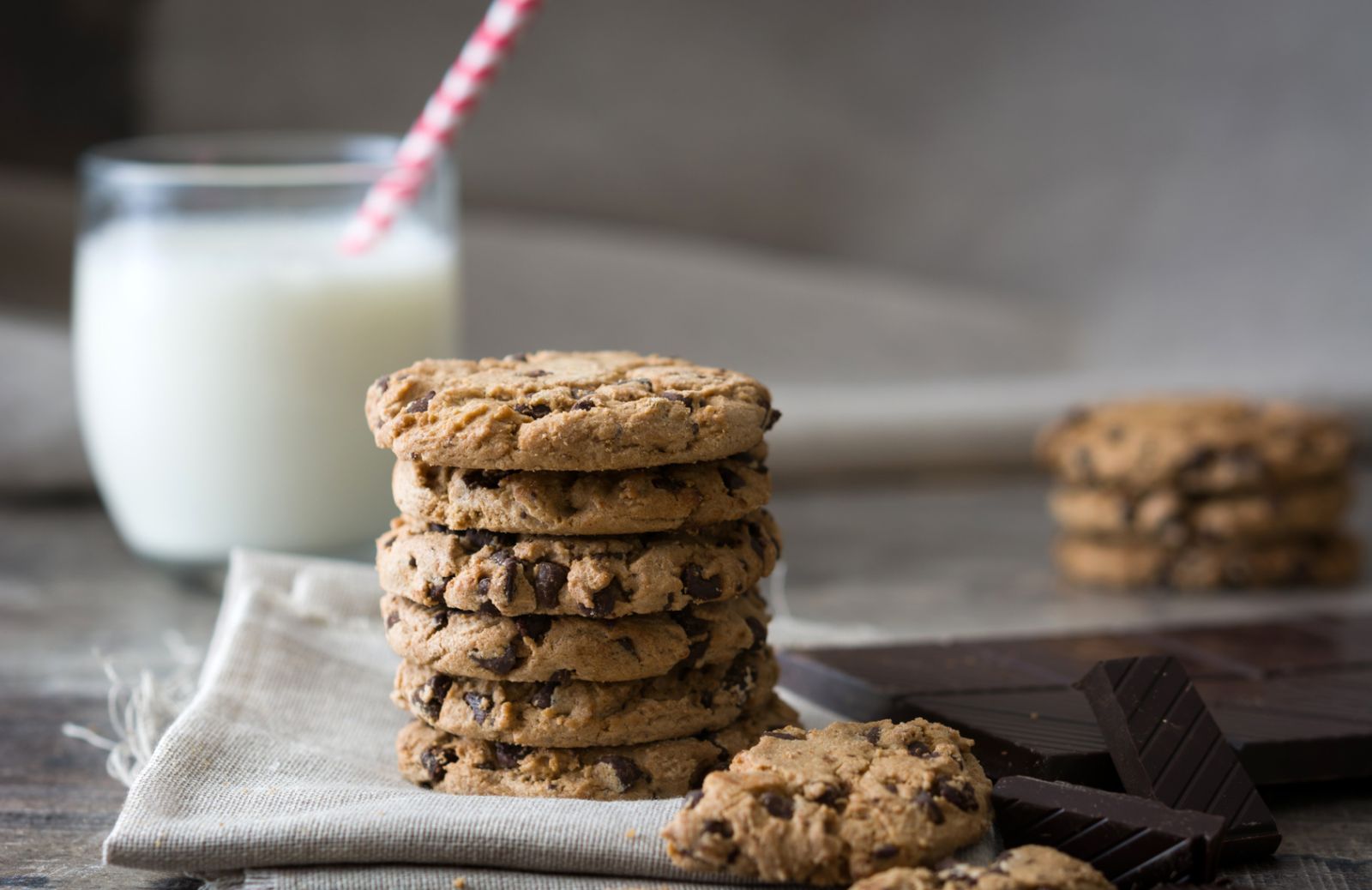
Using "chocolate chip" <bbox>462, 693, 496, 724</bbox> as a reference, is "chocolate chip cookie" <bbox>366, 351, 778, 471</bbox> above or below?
above

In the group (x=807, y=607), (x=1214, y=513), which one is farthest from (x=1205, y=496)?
(x=807, y=607)

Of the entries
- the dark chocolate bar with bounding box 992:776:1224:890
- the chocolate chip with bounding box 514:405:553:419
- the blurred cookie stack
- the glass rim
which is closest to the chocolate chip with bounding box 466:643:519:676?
the chocolate chip with bounding box 514:405:553:419

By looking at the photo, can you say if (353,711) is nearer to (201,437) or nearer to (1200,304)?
(201,437)

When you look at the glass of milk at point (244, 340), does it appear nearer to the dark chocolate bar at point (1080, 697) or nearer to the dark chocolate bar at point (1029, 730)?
the dark chocolate bar at point (1080, 697)

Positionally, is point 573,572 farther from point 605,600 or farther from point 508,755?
point 508,755

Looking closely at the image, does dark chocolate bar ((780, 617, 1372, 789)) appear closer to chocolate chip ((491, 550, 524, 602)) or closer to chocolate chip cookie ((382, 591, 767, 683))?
chocolate chip cookie ((382, 591, 767, 683))

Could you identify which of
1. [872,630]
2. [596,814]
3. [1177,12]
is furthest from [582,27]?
[596,814]

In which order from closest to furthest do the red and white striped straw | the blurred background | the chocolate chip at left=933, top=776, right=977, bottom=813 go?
the chocolate chip at left=933, top=776, right=977, bottom=813 < the red and white striped straw < the blurred background
